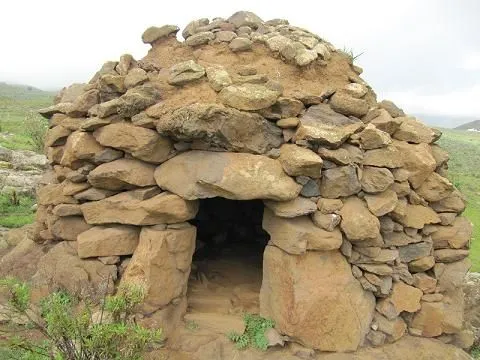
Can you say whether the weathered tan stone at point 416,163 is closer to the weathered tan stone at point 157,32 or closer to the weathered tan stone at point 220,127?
the weathered tan stone at point 220,127

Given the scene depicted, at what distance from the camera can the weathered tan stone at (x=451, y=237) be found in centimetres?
612

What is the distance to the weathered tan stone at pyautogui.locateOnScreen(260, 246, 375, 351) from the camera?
549 cm

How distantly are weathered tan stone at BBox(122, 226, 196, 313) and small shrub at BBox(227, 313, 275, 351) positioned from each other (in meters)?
0.95

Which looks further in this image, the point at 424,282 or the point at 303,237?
the point at 424,282

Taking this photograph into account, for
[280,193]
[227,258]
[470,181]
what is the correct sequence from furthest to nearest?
1. [470,181]
2. [227,258]
3. [280,193]

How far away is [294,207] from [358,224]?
0.80 metres

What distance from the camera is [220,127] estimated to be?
5.48 m

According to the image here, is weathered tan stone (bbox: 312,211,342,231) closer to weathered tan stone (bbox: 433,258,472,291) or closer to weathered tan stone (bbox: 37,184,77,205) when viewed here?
weathered tan stone (bbox: 433,258,472,291)

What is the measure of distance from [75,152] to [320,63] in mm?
3650

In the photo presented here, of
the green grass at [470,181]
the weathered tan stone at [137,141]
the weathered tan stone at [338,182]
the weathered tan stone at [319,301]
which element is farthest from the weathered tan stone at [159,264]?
the green grass at [470,181]

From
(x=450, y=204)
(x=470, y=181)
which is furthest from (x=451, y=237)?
(x=470, y=181)

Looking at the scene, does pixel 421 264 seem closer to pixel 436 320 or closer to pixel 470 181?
pixel 436 320

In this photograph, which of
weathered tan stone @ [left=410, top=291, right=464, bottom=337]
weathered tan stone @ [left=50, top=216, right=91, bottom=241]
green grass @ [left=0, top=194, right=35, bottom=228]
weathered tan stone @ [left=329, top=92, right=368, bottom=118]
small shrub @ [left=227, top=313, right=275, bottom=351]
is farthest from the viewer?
green grass @ [left=0, top=194, right=35, bottom=228]

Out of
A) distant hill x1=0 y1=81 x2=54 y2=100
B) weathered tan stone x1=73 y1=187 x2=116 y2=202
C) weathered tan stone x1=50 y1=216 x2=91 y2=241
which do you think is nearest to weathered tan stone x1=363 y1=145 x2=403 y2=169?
weathered tan stone x1=73 y1=187 x2=116 y2=202
